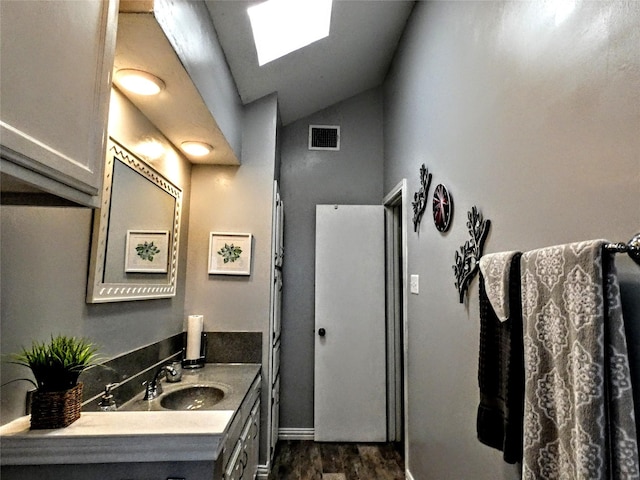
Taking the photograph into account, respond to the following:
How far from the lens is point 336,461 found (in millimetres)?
2662

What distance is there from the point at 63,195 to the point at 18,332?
1.88ft

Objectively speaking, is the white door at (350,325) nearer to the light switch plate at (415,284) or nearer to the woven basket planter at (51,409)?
the light switch plate at (415,284)

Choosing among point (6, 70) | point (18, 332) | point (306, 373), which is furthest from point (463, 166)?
point (306, 373)

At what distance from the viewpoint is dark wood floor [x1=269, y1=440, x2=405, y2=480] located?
2.47m

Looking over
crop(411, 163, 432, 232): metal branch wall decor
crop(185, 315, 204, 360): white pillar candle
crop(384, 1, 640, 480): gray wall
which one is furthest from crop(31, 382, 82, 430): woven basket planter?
crop(411, 163, 432, 232): metal branch wall decor

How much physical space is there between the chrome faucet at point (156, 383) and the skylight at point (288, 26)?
79.2 inches

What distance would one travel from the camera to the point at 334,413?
297 centimetres

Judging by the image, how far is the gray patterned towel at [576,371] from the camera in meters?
0.73

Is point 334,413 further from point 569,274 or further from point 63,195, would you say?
point 63,195

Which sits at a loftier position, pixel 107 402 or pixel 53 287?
pixel 53 287

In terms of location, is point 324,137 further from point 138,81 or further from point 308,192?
point 138,81

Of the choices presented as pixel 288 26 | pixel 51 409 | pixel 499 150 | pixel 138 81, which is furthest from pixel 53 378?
pixel 288 26

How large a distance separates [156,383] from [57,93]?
147 cm

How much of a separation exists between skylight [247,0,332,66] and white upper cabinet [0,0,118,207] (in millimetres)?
1286
